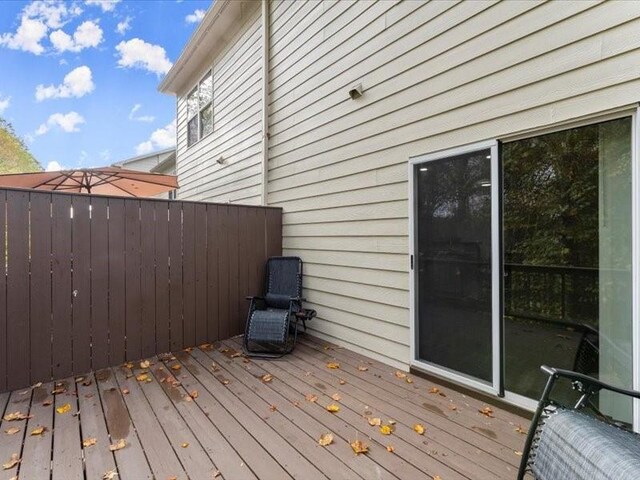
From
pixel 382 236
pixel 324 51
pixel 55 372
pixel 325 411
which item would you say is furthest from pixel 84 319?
pixel 324 51

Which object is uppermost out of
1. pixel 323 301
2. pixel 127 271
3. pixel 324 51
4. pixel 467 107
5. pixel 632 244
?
pixel 324 51

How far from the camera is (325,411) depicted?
2471 mm

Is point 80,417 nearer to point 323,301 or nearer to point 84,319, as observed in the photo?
point 84,319

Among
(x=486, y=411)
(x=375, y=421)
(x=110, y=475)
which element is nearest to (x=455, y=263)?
(x=486, y=411)

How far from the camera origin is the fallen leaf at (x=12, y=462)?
6.08 ft

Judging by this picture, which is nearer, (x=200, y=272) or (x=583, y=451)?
(x=583, y=451)

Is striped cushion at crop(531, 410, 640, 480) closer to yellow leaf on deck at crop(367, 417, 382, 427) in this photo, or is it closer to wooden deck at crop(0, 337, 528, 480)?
wooden deck at crop(0, 337, 528, 480)

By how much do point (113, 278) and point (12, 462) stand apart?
1.75 m

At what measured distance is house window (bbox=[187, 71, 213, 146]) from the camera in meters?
6.98

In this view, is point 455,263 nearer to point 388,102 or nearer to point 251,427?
point 388,102

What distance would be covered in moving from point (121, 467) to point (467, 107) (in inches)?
129

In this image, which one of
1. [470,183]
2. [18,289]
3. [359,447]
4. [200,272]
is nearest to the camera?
[359,447]

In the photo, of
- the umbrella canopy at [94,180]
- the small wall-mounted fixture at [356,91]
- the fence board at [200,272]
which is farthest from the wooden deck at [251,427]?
the small wall-mounted fixture at [356,91]

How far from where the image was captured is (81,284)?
10.5 ft
